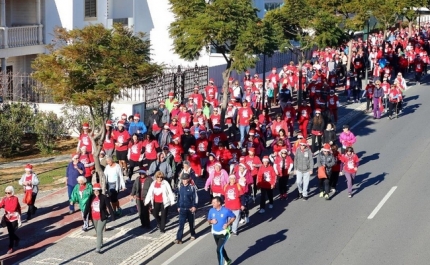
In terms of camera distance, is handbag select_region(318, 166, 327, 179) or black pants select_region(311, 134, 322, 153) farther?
black pants select_region(311, 134, 322, 153)

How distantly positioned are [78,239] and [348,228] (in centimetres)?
574

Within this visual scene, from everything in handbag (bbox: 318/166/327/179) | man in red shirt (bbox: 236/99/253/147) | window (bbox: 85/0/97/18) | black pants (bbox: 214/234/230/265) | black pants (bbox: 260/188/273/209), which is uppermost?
window (bbox: 85/0/97/18)

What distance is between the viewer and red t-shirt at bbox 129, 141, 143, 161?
72.8 feet

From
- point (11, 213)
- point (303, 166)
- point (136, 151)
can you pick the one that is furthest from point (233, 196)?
point (136, 151)

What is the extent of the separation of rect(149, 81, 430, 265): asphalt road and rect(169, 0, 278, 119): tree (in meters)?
4.37

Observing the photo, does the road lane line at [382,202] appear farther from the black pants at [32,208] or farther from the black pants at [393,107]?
the black pants at [393,107]

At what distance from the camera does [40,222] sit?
1934 centimetres

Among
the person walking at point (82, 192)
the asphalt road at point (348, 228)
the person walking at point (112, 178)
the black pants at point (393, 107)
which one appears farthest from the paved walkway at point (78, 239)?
the black pants at point (393, 107)

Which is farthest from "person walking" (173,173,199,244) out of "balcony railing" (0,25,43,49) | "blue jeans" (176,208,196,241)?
"balcony railing" (0,25,43,49)

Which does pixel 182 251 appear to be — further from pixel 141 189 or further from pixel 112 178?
pixel 112 178

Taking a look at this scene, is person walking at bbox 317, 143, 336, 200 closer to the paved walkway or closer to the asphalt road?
the asphalt road

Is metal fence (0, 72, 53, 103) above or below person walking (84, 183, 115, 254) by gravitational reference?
above

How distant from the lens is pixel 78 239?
18.0 metres

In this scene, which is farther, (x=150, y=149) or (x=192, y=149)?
(x=150, y=149)
